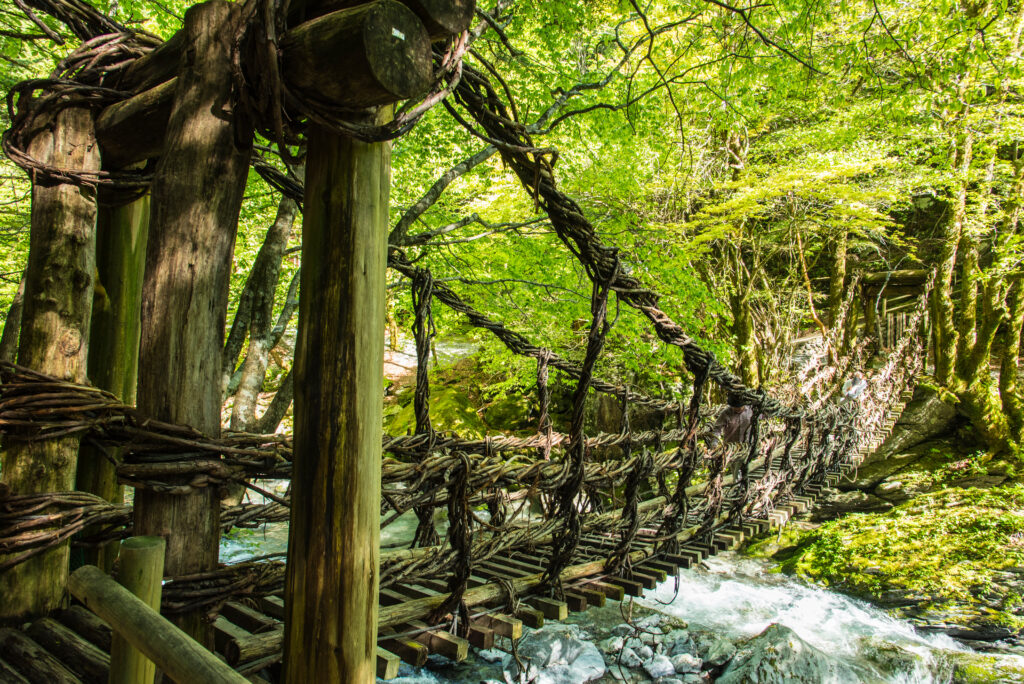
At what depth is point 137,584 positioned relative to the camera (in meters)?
1.20

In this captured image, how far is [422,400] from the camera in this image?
2039 mm

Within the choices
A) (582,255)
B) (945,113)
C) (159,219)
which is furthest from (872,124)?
(159,219)

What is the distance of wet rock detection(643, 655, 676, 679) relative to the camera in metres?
4.28

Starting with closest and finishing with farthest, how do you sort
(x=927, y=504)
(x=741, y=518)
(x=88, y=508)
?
(x=88, y=508), (x=741, y=518), (x=927, y=504)

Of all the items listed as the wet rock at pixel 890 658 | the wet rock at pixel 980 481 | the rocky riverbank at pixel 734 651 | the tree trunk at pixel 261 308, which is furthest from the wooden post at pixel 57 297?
the wet rock at pixel 980 481

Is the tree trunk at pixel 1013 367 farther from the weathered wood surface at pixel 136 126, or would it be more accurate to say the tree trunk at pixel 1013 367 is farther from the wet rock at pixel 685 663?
the weathered wood surface at pixel 136 126

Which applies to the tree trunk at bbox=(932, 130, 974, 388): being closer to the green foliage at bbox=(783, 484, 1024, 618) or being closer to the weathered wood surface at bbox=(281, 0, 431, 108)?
the green foliage at bbox=(783, 484, 1024, 618)

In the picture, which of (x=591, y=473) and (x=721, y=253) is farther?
(x=721, y=253)

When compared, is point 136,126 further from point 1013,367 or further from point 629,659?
point 1013,367

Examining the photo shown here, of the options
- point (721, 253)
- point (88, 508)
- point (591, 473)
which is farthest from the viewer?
point (721, 253)

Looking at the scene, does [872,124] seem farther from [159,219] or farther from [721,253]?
[159,219]

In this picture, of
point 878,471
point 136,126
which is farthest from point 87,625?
point 878,471

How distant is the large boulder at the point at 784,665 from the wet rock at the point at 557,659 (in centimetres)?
87

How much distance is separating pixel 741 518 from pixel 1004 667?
233 centimetres
